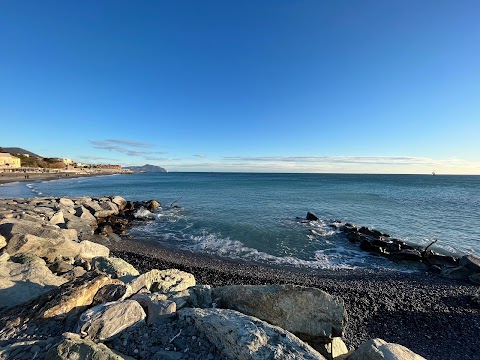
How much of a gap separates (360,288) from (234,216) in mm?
16308

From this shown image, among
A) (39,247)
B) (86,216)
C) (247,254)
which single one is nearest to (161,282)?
(39,247)

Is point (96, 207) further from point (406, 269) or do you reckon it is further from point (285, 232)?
point (406, 269)

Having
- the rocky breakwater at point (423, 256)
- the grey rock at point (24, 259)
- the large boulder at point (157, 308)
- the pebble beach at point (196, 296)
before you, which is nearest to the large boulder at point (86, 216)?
the pebble beach at point (196, 296)

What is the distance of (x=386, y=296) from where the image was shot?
984 centimetres

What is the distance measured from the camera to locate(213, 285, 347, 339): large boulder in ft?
17.0

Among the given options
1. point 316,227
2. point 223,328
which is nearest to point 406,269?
point 316,227

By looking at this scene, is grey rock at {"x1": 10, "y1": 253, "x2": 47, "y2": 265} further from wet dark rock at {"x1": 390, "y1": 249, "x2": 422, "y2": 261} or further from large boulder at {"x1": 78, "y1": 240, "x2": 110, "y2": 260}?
wet dark rock at {"x1": 390, "y1": 249, "x2": 422, "y2": 261}

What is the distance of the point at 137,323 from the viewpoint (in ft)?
14.8

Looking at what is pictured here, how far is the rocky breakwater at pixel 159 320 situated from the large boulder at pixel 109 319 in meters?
0.02

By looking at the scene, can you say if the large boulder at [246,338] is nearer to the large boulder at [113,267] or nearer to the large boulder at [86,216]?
the large boulder at [113,267]

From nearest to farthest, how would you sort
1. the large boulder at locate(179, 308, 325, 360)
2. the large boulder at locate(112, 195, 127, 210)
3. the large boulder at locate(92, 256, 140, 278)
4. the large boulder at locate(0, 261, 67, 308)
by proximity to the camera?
the large boulder at locate(179, 308, 325, 360)
the large boulder at locate(0, 261, 67, 308)
the large boulder at locate(92, 256, 140, 278)
the large boulder at locate(112, 195, 127, 210)

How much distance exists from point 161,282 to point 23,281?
340cm

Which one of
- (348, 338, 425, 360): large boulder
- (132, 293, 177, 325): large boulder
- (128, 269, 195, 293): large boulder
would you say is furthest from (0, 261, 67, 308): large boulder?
(348, 338, 425, 360): large boulder

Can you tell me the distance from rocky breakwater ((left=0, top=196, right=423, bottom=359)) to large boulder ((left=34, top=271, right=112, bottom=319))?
2 cm
